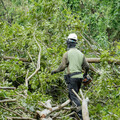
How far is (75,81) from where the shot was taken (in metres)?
3.86

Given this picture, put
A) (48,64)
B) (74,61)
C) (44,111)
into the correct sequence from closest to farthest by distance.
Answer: (44,111) < (74,61) < (48,64)

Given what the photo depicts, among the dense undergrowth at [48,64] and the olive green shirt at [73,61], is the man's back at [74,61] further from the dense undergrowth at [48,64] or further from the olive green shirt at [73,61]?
the dense undergrowth at [48,64]

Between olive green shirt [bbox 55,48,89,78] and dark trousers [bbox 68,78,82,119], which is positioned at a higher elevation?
olive green shirt [bbox 55,48,89,78]

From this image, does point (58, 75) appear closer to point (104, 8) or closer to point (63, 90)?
point (63, 90)

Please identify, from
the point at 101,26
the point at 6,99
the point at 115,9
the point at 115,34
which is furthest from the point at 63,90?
the point at 115,34

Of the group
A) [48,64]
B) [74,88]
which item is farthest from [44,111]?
[48,64]

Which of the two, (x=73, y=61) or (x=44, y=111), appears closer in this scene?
(x=44, y=111)

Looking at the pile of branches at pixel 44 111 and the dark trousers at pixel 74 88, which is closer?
the pile of branches at pixel 44 111

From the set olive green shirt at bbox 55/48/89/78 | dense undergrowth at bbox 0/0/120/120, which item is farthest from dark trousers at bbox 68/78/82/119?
dense undergrowth at bbox 0/0/120/120

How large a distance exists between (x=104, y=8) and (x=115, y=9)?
3.48ft

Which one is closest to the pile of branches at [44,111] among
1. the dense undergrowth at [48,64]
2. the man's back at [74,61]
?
the dense undergrowth at [48,64]

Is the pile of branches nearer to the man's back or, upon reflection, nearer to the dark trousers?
the dark trousers

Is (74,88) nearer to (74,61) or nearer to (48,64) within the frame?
(74,61)

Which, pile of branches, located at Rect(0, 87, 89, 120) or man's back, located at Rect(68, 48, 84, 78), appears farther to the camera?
man's back, located at Rect(68, 48, 84, 78)
